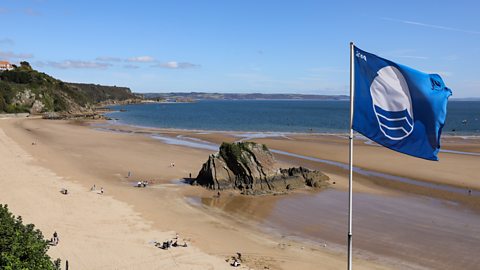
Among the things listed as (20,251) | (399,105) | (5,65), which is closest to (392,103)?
(399,105)

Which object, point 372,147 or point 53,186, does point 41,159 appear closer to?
point 53,186

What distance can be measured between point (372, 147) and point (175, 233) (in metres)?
39.5

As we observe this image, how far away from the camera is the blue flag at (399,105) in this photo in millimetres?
8781

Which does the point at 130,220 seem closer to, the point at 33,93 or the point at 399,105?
the point at 399,105

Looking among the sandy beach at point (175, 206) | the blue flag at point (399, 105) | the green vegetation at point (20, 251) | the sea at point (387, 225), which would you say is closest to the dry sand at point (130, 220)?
the sandy beach at point (175, 206)

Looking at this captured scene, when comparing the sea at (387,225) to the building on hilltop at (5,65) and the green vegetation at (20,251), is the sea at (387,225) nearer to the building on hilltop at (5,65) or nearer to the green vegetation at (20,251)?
the green vegetation at (20,251)

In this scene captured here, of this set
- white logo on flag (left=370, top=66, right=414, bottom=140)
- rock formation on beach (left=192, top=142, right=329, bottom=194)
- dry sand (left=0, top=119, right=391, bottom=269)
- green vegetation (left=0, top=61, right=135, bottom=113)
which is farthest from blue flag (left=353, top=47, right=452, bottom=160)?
green vegetation (left=0, top=61, right=135, bottom=113)

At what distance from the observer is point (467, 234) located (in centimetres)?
2173

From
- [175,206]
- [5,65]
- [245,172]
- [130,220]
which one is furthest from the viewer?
[5,65]

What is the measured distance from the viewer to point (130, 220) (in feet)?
72.9

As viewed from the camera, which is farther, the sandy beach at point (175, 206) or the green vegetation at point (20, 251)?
the sandy beach at point (175, 206)

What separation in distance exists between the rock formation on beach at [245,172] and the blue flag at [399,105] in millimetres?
20873

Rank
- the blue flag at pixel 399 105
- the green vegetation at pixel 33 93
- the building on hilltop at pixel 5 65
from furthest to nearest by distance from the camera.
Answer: the building on hilltop at pixel 5 65 < the green vegetation at pixel 33 93 < the blue flag at pixel 399 105

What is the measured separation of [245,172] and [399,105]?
2173cm
